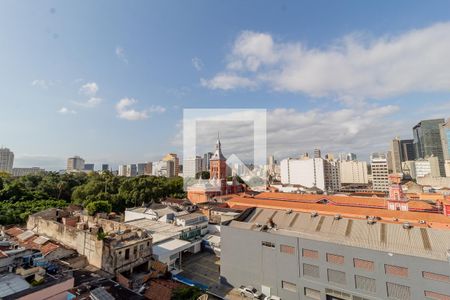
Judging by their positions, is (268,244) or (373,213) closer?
(268,244)

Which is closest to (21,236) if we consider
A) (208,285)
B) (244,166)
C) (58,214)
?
(58,214)

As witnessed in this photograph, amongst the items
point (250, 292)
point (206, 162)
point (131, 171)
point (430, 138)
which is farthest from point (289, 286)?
point (131, 171)

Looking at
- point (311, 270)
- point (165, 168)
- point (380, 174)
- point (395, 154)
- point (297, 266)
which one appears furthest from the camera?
point (395, 154)

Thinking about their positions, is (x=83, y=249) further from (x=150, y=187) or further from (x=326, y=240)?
(x=150, y=187)

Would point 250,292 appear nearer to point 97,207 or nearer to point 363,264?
point 363,264

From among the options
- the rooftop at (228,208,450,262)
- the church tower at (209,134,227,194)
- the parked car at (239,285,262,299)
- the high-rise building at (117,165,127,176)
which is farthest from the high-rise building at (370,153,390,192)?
the high-rise building at (117,165,127,176)
